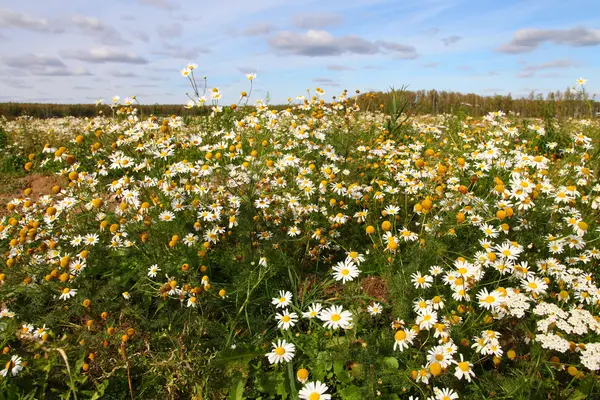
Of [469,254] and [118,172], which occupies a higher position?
[118,172]

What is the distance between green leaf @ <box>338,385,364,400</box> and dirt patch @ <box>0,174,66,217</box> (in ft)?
15.3

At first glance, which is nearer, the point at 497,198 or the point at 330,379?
the point at 330,379

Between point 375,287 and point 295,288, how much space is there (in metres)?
0.58

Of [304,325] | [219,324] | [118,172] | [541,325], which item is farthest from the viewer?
[118,172]

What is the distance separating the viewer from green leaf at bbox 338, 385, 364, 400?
1.94m

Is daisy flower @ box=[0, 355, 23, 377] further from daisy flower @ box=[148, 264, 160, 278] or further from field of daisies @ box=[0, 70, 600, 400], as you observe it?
daisy flower @ box=[148, 264, 160, 278]

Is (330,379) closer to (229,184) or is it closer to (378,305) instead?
(378,305)

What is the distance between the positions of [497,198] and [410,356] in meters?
1.65

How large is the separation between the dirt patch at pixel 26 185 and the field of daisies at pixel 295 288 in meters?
1.97

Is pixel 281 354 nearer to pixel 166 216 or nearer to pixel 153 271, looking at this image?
pixel 153 271

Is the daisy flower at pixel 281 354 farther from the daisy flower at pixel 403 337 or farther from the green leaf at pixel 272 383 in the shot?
the daisy flower at pixel 403 337

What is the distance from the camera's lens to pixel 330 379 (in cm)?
211

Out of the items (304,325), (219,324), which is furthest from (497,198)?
(219,324)

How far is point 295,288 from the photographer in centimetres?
255
